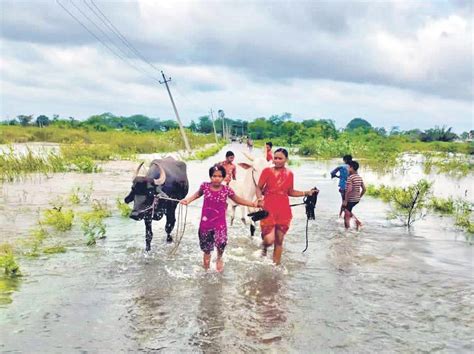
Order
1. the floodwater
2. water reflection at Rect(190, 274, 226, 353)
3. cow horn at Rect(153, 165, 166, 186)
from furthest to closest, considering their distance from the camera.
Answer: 1. cow horn at Rect(153, 165, 166, 186)
2. the floodwater
3. water reflection at Rect(190, 274, 226, 353)

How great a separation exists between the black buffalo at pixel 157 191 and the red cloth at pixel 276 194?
180cm

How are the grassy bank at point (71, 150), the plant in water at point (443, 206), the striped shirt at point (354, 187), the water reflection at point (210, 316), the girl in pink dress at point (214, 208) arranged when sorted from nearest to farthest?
the water reflection at point (210, 316) < the girl in pink dress at point (214, 208) < the striped shirt at point (354, 187) < the plant in water at point (443, 206) < the grassy bank at point (71, 150)

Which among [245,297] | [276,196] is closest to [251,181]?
[276,196]

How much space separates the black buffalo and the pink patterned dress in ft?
4.92

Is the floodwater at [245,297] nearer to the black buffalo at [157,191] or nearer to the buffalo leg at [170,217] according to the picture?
the buffalo leg at [170,217]

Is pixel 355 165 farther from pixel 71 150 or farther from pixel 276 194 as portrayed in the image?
pixel 71 150

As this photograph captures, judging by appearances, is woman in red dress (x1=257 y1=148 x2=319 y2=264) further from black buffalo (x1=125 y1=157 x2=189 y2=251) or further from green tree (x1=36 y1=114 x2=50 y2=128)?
green tree (x1=36 y1=114 x2=50 y2=128)

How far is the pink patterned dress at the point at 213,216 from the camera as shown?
681 cm

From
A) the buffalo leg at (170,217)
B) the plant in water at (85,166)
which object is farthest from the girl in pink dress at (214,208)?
the plant in water at (85,166)

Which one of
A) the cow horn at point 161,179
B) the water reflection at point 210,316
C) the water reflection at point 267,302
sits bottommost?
the water reflection at point 267,302

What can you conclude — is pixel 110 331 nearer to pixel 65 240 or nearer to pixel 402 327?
pixel 402 327

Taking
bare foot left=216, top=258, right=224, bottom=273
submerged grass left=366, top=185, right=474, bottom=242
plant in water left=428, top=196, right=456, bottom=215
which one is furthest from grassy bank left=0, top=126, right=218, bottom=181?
plant in water left=428, top=196, right=456, bottom=215

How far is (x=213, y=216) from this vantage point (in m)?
6.85

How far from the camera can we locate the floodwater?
5020mm
